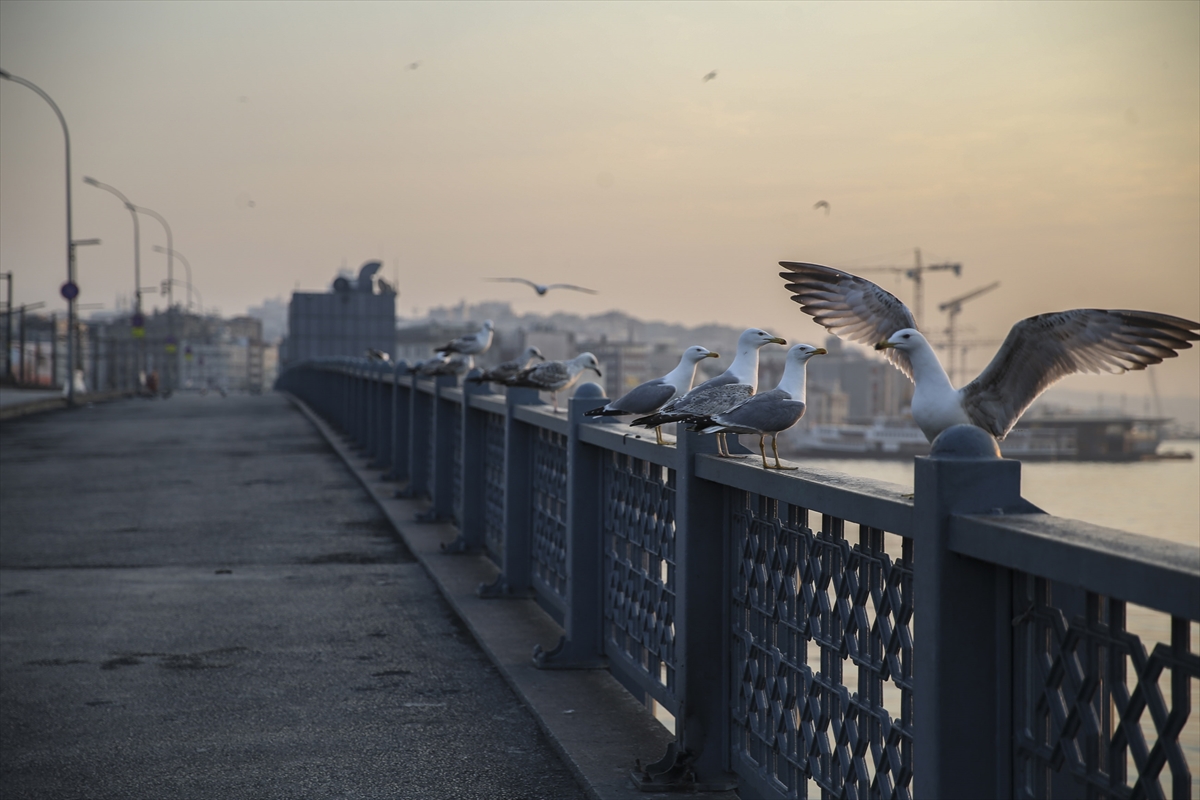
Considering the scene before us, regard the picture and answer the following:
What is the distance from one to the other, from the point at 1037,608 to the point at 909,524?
38 centimetres

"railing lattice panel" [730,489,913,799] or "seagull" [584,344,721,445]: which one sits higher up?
"seagull" [584,344,721,445]

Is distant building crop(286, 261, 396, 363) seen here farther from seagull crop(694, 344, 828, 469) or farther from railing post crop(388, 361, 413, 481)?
seagull crop(694, 344, 828, 469)

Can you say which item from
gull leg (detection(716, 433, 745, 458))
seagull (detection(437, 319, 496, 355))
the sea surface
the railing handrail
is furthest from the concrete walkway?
the sea surface

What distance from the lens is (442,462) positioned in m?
10.9

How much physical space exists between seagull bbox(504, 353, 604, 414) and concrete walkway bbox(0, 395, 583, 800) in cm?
157

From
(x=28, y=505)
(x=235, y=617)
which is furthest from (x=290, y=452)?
(x=235, y=617)

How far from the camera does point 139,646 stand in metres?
6.68

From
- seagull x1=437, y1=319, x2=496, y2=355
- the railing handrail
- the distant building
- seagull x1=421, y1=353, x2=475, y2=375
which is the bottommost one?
the railing handrail

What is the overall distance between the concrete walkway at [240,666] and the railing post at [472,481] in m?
0.41

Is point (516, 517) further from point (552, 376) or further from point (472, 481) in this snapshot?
point (552, 376)

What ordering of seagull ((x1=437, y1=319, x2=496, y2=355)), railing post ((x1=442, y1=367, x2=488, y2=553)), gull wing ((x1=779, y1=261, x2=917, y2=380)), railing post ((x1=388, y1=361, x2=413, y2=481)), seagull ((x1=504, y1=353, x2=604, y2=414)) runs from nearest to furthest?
gull wing ((x1=779, y1=261, x2=917, y2=380)) → seagull ((x1=504, y1=353, x2=604, y2=414)) → railing post ((x1=442, y1=367, x2=488, y2=553)) → railing post ((x1=388, y1=361, x2=413, y2=481)) → seagull ((x1=437, y1=319, x2=496, y2=355))

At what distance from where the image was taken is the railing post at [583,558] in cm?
599

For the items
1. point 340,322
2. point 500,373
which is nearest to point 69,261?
point 340,322

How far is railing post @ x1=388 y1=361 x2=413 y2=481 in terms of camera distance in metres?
14.5
